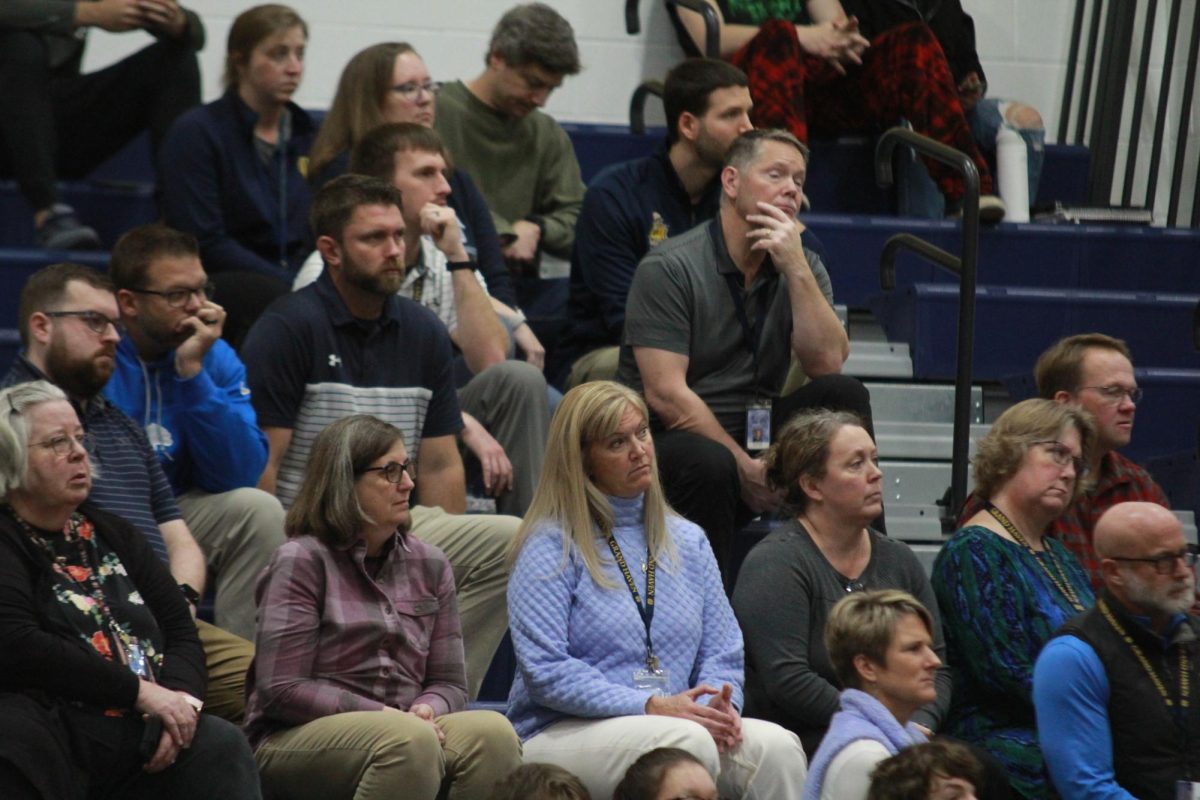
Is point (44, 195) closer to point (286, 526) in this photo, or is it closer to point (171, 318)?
point (171, 318)

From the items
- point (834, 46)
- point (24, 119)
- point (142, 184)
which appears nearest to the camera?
point (24, 119)

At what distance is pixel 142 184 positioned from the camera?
6.08 m

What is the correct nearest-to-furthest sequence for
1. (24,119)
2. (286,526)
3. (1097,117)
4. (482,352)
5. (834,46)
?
(286,526) < (482,352) < (24,119) < (834,46) < (1097,117)

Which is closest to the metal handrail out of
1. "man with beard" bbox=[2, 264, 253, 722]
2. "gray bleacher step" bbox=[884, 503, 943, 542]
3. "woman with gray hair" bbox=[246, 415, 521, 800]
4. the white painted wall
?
"gray bleacher step" bbox=[884, 503, 943, 542]

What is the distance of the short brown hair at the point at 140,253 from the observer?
413 cm

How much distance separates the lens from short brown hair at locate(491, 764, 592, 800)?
10.6 feet

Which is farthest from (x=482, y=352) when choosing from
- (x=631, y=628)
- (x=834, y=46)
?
(x=834, y=46)

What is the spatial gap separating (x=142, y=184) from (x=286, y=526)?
267cm

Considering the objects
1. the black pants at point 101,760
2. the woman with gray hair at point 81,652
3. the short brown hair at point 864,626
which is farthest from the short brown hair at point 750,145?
the black pants at point 101,760

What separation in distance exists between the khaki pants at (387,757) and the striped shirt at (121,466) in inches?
21.0

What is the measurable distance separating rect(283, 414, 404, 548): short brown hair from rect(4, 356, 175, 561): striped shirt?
351mm

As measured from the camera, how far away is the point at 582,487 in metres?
3.79

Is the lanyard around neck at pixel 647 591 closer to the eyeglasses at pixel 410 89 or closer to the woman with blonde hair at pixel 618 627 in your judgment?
the woman with blonde hair at pixel 618 627

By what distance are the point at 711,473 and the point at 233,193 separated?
1750 millimetres
